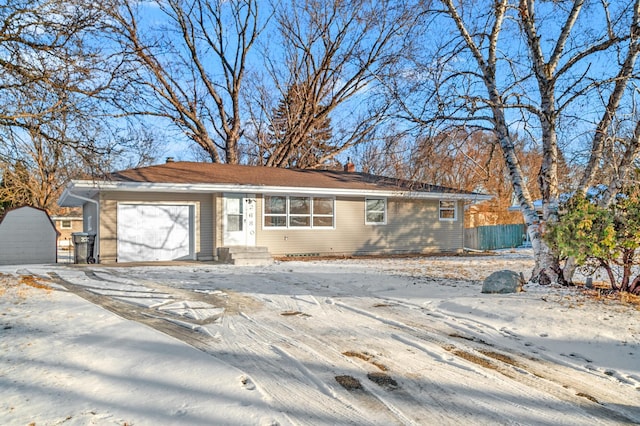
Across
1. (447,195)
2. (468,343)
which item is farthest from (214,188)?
(468,343)

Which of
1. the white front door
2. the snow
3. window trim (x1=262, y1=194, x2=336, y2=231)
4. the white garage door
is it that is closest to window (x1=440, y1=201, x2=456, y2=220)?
window trim (x1=262, y1=194, x2=336, y2=231)

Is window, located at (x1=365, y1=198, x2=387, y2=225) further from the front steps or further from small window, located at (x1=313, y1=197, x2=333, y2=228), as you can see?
the front steps

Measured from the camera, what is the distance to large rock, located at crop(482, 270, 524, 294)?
274 inches

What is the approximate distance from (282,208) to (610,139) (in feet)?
34.1

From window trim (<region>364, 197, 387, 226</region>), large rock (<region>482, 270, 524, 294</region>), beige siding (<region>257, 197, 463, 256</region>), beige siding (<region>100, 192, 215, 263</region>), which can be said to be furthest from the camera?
window trim (<region>364, 197, 387, 226</region>)

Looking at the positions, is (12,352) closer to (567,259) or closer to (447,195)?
(567,259)

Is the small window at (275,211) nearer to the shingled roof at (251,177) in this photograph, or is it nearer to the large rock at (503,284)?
the shingled roof at (251,177)

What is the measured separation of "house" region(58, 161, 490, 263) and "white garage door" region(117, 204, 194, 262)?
30 millimetres

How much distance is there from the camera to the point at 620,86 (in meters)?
7.45

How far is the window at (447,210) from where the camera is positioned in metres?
18.1

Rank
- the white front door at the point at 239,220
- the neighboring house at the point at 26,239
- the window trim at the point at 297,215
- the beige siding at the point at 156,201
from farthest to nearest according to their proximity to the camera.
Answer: the neighboring house at the point at 26,239
the window trim at the point at 297,215
the white front door at the point at 239,220
the beige siding at the point at 156,201

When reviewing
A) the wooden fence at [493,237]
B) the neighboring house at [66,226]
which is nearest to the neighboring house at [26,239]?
the neighboring house at [66,226]

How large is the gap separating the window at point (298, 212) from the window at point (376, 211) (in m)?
1.57

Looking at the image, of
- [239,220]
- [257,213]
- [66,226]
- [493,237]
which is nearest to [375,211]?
[257,213]
